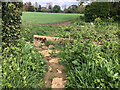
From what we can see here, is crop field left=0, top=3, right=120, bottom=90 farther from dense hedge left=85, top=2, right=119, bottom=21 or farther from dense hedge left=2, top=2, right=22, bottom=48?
dense hedge left=85, top=2, right=119, bottom=21

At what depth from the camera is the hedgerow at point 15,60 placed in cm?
240

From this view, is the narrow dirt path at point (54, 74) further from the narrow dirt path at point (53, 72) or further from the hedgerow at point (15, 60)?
the hedgerow at point (15, 60)

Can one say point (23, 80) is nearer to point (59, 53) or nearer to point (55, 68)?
point (55, 68)

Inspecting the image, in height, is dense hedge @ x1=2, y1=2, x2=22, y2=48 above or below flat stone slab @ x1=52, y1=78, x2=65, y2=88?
above

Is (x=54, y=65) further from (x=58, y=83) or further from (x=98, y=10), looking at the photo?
(x=98, y=10)

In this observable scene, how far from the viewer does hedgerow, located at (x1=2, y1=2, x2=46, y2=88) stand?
2.40 m

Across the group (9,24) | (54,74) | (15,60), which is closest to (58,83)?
(54,74)

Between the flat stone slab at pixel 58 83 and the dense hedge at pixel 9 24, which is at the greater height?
the dense hedge at pixel 9 24

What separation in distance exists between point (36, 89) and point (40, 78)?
14.5 inches

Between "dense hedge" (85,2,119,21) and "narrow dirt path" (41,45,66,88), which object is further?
"dense hedge" (85,2,119,21)

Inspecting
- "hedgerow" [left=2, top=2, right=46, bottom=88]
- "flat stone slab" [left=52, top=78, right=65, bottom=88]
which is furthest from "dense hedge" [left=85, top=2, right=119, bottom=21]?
"flat stone slab" [left=52, top=78, right=65, bottom=88]

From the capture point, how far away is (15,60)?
2.77 metres

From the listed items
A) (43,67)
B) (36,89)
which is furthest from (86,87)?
(43,67)

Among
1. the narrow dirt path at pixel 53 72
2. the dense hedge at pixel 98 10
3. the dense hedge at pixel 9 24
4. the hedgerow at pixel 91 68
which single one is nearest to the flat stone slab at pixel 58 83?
the narrow dirt path at pixel 53 72
